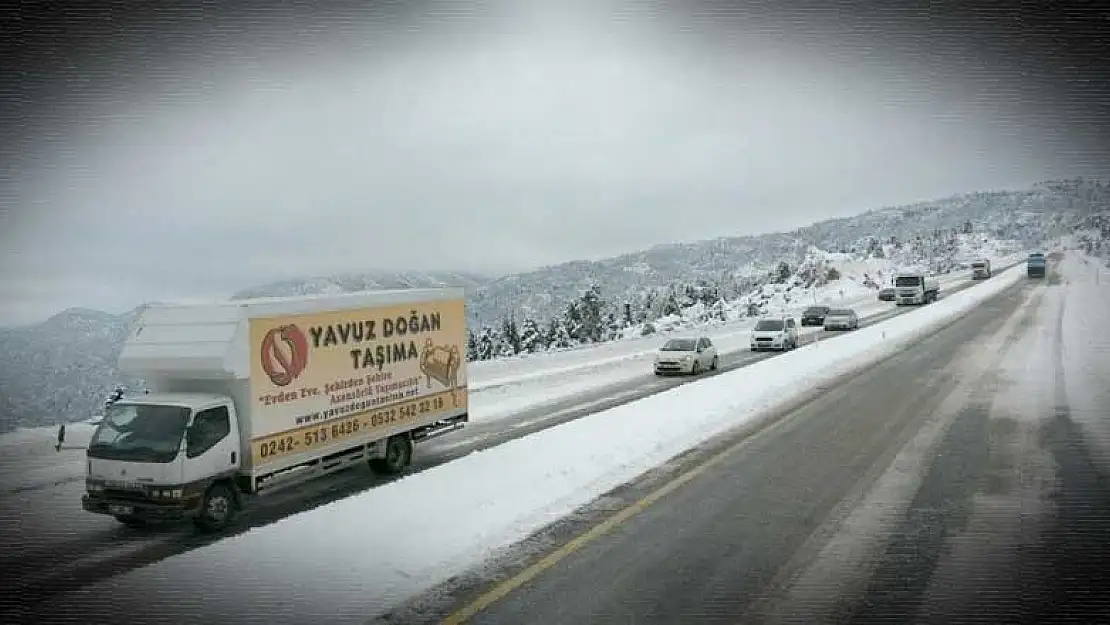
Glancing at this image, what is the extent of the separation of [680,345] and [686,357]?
1083 mm

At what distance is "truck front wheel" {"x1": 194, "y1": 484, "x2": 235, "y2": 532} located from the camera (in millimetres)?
10922

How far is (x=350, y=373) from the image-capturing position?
1364cm

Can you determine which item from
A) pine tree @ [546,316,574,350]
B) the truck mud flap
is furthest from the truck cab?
pine tree @ [546,316,574,350]

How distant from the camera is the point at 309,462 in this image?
12734mm

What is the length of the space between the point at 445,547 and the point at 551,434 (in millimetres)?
6904

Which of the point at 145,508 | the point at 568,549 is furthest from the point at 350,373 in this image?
the point at 568,549

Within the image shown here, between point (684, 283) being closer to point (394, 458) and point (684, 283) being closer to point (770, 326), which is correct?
point (770, 326)

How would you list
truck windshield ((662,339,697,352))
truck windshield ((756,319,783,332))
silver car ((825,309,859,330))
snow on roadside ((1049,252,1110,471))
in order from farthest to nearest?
silver car ((825,309,859,330))
truck windshield ((756,319,783,332))
truck windshield ((662,339,697,352))
snow on roadside ((1049,252,1110,471))

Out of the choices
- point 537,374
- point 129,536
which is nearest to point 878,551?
point 129,536

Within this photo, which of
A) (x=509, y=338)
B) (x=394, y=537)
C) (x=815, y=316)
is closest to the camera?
(x=394, y=537)

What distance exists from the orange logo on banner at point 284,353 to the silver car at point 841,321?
41538 mm

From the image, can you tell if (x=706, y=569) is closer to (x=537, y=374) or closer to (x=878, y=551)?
(x=878, y=551)

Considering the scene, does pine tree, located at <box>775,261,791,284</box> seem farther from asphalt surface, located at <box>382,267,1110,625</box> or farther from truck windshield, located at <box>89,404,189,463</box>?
truck windshield, located at <box>89,404,189,463</box>

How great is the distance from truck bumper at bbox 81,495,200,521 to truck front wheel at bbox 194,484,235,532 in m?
0.20
